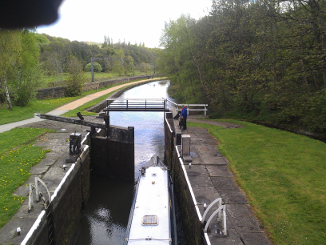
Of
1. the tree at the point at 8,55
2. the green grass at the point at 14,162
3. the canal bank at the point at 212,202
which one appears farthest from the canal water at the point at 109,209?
the tree at the point at 8,55

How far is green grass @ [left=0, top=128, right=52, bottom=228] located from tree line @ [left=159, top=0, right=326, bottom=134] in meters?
13.4

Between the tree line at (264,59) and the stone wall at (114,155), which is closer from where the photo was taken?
the tree line at (264,59)

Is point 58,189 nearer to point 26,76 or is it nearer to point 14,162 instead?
point 14,162

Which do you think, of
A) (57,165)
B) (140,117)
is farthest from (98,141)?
(140,117)

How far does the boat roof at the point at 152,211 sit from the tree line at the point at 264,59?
8.81 m

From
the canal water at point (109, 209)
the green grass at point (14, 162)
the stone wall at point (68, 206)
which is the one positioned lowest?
the canal water at point (109, 209)

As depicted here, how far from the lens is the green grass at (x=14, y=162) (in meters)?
6.96

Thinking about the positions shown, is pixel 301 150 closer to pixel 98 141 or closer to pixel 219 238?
pixel 219 238

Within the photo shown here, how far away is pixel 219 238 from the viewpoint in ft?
19.7

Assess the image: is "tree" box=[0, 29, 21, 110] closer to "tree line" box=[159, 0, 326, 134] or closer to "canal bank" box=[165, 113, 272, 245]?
"canal bank" box=[165, 113, 272, 245]

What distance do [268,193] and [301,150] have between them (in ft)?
14.8

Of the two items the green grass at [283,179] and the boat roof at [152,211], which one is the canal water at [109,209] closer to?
the boat roof at [152,211]

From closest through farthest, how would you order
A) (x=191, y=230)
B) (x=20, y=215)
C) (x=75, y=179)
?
(x=20, y=215), (x=191, y=230), (x=75, y=179)

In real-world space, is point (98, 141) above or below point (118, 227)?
above
